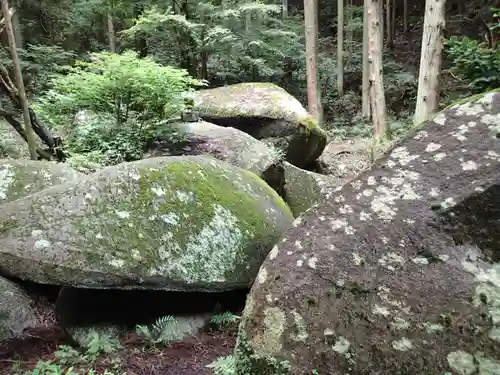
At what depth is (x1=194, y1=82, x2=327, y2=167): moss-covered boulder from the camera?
1018 cm

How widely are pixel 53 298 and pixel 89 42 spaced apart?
604 inches

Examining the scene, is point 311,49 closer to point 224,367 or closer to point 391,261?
point 391,261

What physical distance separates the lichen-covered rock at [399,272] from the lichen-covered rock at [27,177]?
3.60 m

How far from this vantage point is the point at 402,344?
100 inches

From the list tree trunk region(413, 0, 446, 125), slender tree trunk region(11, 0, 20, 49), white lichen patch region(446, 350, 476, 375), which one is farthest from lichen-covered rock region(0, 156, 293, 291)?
slender tree trunk region(11, 0, 20, 49)

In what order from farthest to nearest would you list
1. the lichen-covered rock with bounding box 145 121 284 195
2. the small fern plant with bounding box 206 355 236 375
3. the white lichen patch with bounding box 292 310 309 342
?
the lichen-covered rock with bounding box 145 121 284 195 → the small fern plant with bounding box 206 355 236 375 → the white lichen patch with bounding box 292 310 309 342

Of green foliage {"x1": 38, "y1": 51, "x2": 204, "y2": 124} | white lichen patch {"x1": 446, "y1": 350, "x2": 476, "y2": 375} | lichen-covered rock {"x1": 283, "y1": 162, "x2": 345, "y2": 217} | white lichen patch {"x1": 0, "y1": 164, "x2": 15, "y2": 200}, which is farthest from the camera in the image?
lichen-covered rock {"x1": 283, "y1": 162, "x2": 345, "y2": 217}

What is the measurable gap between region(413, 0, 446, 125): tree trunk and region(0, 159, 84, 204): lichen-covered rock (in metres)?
6.48

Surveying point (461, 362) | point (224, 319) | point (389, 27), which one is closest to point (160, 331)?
point (224, 319)

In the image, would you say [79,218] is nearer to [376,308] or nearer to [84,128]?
[376,308]

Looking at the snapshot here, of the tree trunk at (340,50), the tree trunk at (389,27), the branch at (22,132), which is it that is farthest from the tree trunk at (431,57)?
the tree trunk at (389,27)

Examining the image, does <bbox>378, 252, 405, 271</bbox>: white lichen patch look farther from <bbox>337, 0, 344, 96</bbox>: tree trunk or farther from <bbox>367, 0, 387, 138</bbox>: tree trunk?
<bbox>337, 0, 344, 96</bbox>: tree trunk

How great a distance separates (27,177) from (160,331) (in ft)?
9.06

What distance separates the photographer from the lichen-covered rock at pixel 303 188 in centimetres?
785
